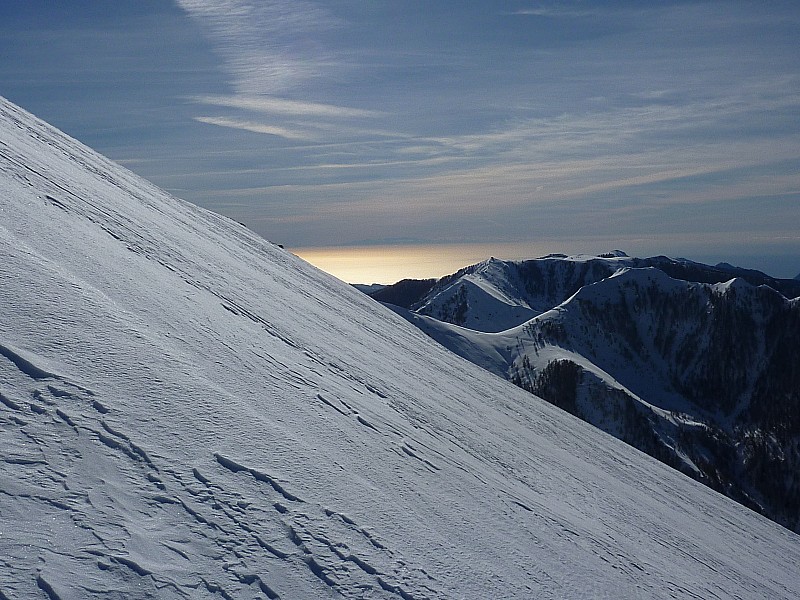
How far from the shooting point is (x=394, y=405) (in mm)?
11555

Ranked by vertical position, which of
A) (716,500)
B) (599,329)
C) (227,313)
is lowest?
(716,500)

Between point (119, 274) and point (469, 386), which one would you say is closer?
point (119, 274)

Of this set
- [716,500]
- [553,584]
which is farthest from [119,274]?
[716,500]

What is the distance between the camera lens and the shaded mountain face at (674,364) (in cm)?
9612

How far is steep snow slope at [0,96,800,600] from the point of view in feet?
14.4

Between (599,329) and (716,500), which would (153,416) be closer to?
(716,500)

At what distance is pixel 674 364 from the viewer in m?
148

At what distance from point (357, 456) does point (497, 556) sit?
204 cm

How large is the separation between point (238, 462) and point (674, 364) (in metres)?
159

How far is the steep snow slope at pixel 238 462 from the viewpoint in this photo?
14.4 ft

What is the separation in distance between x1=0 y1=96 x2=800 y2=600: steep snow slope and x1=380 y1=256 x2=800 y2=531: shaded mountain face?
76.2 m

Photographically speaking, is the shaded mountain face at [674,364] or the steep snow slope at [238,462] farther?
the shaded mountain face at [674,364]

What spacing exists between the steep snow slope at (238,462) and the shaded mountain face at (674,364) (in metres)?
76.2

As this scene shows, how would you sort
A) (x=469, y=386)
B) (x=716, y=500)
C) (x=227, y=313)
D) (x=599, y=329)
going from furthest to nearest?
(x=599, y=329), (x=716, y=500), (x=469, y=386), (x=227, y=313)
